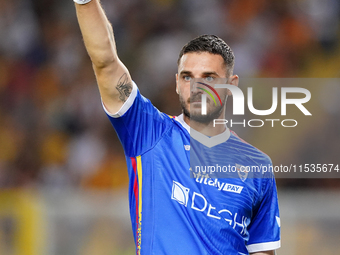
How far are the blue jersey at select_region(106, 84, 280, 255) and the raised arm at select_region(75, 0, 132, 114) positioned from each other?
0.06 meters

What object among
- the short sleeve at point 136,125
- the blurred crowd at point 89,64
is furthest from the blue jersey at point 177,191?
the blurred crowd at point 89,64

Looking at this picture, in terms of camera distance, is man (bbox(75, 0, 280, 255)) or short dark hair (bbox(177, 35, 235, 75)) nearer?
man (bbox(75, 0, 280, 255))

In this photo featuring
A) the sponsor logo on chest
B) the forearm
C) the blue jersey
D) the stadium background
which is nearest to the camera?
the forearm

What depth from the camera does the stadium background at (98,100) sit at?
461 cm

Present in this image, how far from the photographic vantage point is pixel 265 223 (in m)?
2.29

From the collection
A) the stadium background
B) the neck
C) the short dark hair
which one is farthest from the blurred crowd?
the short dark hair

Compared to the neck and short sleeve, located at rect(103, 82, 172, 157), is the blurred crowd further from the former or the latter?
short sleeve, located at rect(103, 82, 172, 157)

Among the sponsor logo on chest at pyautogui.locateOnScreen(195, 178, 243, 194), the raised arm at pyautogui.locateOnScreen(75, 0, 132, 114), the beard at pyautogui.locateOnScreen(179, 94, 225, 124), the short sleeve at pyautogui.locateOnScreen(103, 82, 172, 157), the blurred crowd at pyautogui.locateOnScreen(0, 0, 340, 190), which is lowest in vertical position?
the sponsor logo on chest at pyautogui.locateOnScreen(195, 178, 243, 194)

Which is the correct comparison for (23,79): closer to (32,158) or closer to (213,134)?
(32,158)

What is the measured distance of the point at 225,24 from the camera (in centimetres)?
635

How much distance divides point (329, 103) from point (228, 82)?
363 centimetres

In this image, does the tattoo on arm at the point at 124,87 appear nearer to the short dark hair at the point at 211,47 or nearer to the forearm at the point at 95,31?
the forearm at the point at 95,31

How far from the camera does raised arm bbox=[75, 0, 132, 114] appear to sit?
1835mm

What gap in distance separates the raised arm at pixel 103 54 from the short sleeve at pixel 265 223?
962 mm
